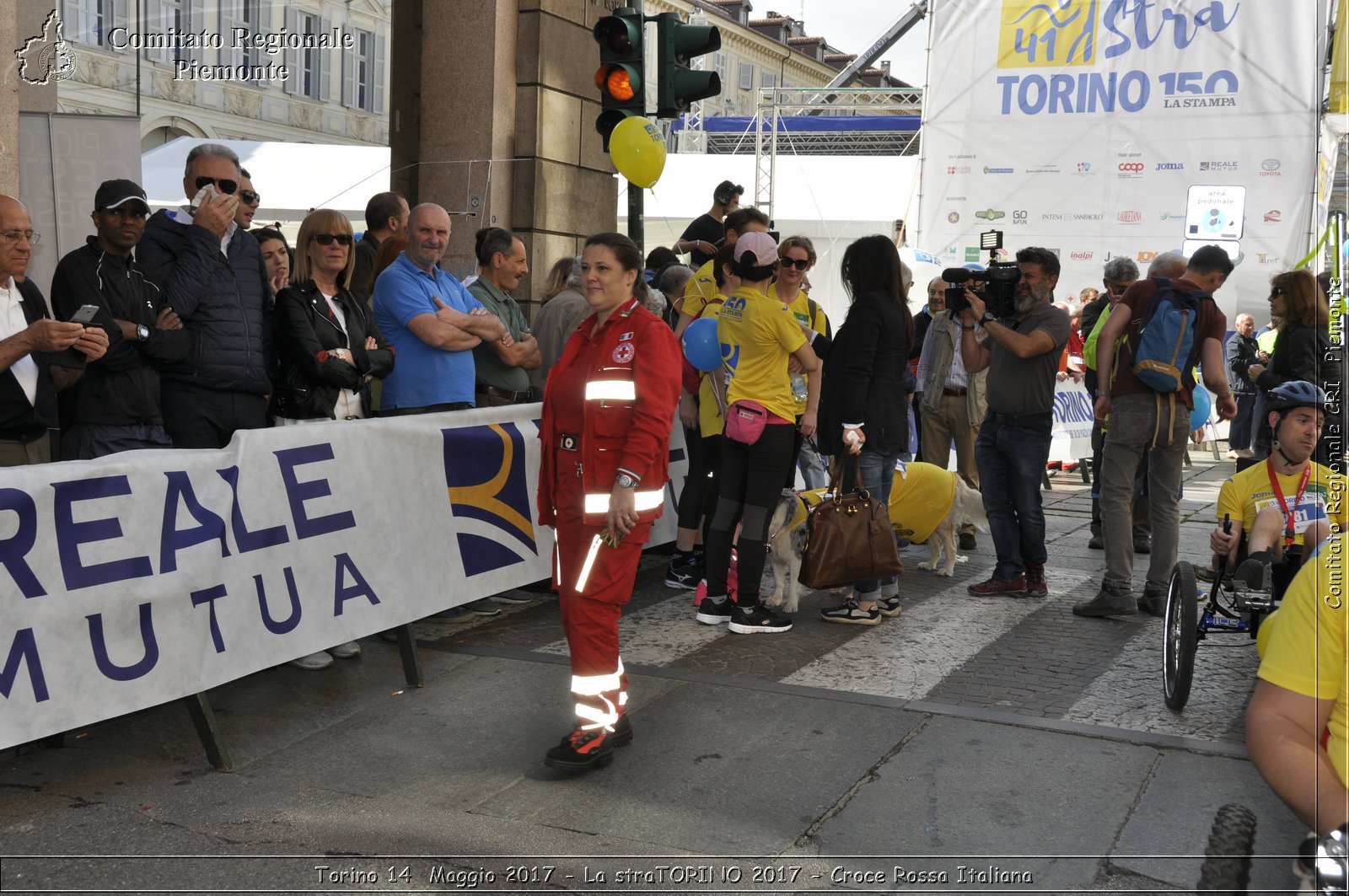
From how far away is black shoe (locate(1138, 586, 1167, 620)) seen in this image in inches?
301

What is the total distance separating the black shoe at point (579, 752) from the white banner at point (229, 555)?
4.08 feet

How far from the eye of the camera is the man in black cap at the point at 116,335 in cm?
530

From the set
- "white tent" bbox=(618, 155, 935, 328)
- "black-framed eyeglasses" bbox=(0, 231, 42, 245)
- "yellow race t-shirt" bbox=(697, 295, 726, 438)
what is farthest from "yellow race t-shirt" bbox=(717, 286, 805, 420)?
"white tent" bbox=(618, 155, 935, 328)

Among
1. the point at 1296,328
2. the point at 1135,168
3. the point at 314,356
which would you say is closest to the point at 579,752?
the point at 314,356

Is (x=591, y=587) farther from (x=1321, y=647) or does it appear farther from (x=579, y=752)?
(x=1321, y=647)

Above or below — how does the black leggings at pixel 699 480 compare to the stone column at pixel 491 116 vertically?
below

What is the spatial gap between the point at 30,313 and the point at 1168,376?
5.73m

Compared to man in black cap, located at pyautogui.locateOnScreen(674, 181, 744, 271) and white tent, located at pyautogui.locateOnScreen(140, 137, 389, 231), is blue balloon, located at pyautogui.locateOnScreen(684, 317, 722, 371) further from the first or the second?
white tent, located at pyautogui.locateOnScreen(140, 137, 389, 231)

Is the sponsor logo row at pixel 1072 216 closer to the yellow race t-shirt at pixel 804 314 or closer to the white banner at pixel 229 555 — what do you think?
the yellow race t-shirt at pixel 804 314

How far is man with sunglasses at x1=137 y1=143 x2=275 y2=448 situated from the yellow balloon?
13.6ft

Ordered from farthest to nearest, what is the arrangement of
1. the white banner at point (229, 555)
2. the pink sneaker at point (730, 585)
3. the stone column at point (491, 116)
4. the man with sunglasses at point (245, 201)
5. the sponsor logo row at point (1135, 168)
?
1. the sponsor logo row at point (1135, 168)
2. the stone column at point (491, 116)
3. the pink sneaker at point (730, 585)
4. the man with sunglasses at point (245, 201)
5. the white banner at point (229, 555)

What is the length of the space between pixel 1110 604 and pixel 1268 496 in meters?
2.13

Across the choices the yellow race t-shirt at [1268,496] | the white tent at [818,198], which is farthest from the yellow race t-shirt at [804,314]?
the white tent at [818,198]

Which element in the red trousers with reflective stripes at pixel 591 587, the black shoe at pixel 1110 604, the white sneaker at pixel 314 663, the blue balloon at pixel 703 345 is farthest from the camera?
the black shoe at pixel 1110 604
